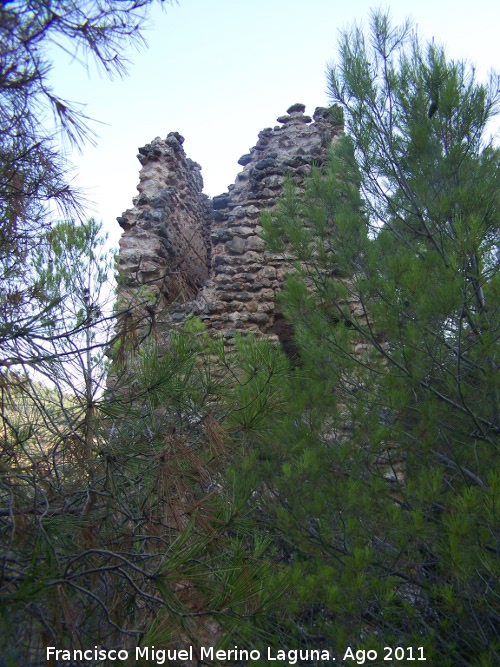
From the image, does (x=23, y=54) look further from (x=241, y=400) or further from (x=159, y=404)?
(x=241, y=400)

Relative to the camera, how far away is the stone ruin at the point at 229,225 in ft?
16.0

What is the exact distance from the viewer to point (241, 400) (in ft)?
7.72

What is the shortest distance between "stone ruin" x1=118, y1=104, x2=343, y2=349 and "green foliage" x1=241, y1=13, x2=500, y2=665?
1255 millimetres

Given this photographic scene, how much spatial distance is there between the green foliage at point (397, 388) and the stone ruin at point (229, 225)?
1.25 metres

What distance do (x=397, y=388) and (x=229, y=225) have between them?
297 cm

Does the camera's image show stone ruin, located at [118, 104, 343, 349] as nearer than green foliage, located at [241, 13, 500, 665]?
No

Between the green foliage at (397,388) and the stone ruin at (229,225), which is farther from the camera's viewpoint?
the stone ruin at (229,225)

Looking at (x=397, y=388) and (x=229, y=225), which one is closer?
(x=397, y=388)

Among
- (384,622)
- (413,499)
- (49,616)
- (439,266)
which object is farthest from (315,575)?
(439,266)

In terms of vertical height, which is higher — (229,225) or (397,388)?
(229,225)

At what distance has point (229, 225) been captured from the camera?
17.5 feet

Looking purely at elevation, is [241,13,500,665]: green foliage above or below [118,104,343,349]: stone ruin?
below

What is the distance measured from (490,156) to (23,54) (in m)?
2.23

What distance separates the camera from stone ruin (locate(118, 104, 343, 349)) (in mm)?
4867
